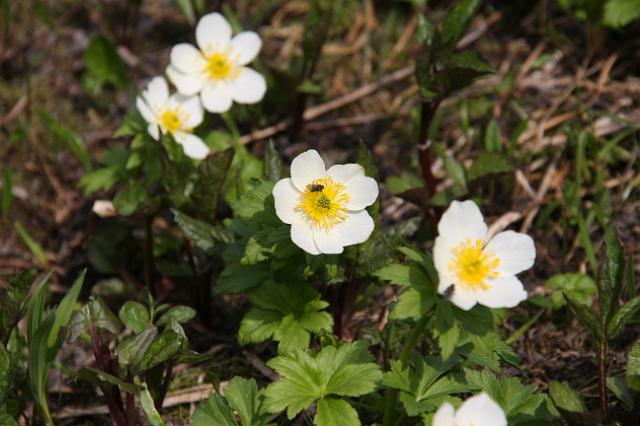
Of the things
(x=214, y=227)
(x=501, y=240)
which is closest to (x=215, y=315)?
(x=214, y=227)

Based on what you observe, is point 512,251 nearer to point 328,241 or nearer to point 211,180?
point 328,241

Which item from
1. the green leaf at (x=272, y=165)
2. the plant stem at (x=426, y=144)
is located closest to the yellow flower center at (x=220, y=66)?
the green leaf at (x=272, y=165)

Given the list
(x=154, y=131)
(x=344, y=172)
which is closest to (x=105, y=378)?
(x=344, y=172)

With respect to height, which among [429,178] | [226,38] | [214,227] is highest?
[226,38]

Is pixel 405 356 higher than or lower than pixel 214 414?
higher

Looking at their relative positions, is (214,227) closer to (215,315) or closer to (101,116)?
(215,315)

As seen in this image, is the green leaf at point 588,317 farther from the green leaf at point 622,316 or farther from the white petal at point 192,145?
the white petal at point 192,145
